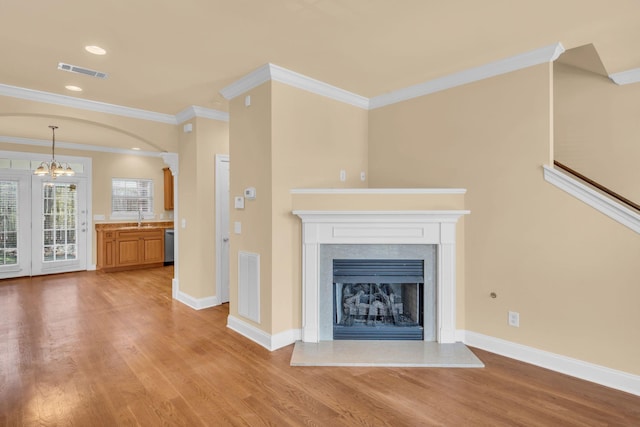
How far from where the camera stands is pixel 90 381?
8.86ft

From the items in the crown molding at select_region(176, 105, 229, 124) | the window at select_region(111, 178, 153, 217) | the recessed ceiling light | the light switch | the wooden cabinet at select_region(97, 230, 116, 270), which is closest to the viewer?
the recessed ceiling light

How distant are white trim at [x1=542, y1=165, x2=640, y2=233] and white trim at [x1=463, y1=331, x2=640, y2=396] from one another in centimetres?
114

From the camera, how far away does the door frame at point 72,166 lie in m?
6.41

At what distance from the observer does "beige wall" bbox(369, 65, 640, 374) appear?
105 inches

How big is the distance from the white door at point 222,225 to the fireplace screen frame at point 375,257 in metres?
2.01

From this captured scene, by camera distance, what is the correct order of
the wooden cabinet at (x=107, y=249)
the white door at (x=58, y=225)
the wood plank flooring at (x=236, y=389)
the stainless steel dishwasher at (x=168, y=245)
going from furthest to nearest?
the stainless steel dishwasher at (x=168, y=245)
the wooden cabinet at (x=107, y=249)
the white door at (x=58, y=225)
the wood plank flooring at (x=236, y=389)

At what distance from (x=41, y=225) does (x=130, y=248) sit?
167cm

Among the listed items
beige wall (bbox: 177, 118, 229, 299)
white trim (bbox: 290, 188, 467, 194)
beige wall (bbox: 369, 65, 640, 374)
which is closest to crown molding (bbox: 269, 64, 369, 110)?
beige wall (bbox: 369, 65, 640, 374)

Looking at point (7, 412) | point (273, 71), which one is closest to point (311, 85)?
point (273, 71)

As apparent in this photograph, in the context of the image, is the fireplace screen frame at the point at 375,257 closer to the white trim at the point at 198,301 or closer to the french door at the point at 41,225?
the white trim at the point at 198,301

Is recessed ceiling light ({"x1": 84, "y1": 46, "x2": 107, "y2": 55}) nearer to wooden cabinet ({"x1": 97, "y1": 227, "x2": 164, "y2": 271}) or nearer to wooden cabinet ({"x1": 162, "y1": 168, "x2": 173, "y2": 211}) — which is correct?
wooden cabinet ({"x1": 97, "y1": 227, "x2": 164, "y2": 271})

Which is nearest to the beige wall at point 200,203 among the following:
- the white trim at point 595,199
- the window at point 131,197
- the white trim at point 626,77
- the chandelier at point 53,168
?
the chandelier at point 53,168

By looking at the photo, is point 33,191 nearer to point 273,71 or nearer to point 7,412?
point 7,412

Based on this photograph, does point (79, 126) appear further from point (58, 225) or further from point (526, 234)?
point (526, 234)
